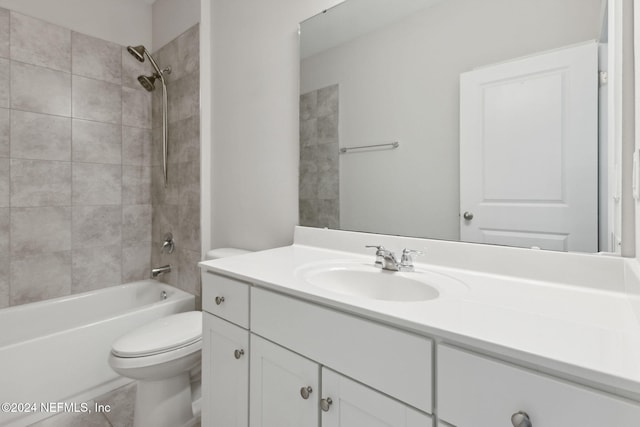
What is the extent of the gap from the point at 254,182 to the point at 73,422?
143cm

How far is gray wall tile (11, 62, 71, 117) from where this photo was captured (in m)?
1.79

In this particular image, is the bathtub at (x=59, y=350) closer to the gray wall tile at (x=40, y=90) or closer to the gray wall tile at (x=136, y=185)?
the gray wall tile at (x=136, y=185)

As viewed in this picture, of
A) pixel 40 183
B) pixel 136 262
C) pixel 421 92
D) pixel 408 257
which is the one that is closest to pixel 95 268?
pixel 136 262

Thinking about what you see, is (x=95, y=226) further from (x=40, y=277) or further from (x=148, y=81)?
(x=148, y=81)

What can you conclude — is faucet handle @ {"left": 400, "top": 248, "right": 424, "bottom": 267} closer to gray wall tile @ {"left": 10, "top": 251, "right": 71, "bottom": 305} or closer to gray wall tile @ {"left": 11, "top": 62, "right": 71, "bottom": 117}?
gray wall tile @ {"left": 10, "top": 251, "right": 71, "bottom": 305}

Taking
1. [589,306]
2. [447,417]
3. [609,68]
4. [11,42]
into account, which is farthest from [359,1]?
[11,42]

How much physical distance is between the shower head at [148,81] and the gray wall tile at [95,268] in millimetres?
1191

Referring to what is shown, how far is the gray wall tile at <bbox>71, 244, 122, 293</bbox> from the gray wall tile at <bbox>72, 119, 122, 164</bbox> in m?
0.63

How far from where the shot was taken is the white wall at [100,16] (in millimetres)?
1860

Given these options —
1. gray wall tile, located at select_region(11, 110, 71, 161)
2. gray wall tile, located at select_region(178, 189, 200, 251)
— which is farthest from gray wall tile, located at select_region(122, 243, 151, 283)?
gray wall tile, located at select_region(11, 110, 71, 161)

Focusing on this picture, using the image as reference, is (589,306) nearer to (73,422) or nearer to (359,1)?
(359,1)

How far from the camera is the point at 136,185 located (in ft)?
7.63

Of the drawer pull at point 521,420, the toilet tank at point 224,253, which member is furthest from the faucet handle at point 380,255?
the toilet tank at point 224,253

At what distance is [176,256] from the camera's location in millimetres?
2154
